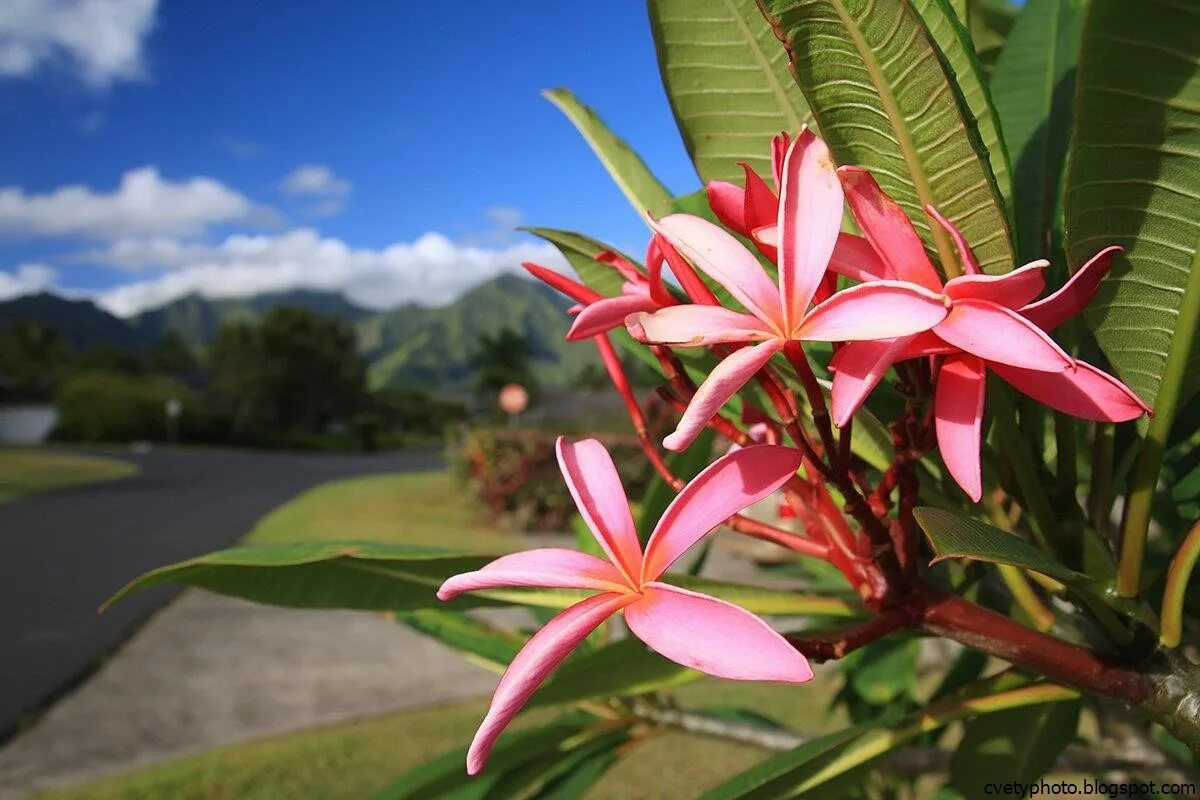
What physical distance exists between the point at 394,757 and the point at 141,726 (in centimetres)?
116

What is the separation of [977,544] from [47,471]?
62.9ft

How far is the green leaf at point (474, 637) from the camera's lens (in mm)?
826

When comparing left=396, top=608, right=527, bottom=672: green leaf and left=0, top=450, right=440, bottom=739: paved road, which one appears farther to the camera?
left=0, top=450, right=440, bottom=739: paved road

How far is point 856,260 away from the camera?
0.31 m

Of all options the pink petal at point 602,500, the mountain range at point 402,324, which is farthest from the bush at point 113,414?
the mountain range at point 402,324

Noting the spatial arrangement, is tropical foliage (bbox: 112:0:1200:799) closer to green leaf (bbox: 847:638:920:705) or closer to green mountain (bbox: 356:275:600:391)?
green leaf (bbox: 847:638:920:705)

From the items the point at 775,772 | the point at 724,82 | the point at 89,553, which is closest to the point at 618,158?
the point at 724,82

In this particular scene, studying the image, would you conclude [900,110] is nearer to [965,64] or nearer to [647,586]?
[965,64]

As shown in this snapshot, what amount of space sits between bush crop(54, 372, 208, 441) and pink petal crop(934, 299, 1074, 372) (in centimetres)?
3453

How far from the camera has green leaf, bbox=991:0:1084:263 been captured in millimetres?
488

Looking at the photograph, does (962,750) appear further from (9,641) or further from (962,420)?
(9,641)

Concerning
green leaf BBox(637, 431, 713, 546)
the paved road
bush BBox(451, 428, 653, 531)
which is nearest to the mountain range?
the paved road

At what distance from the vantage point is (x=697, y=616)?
267mm

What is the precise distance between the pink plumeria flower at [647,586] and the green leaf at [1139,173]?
0.56 feet
